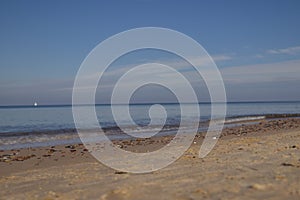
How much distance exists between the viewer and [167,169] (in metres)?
6.86

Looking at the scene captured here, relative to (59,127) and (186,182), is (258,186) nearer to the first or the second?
(186,182)

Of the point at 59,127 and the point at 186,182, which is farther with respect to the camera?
the point at 59,127

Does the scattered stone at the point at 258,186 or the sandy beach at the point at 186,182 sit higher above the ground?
the scattered stone at the point at 258,186

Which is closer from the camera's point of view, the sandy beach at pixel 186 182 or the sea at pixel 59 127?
the sandy beach at pixel 186 182

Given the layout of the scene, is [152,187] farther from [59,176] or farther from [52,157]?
[52,157]

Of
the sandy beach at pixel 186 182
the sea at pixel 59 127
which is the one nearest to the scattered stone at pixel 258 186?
the sandy beach at pixel 186 182

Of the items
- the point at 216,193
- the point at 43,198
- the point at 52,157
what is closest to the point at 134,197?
the point at 216,193

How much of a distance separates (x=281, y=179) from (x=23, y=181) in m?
4.95

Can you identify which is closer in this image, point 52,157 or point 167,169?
point 167,169

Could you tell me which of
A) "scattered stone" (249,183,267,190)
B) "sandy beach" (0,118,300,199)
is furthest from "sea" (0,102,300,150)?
"scattered stone" (249,183,267,190)

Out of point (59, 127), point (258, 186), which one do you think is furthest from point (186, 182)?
point (59, 127)

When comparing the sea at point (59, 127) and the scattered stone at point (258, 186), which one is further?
the sea at point (59, 127)

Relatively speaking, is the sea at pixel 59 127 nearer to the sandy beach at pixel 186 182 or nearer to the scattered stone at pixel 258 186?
the sandy beach at pixel 186 182

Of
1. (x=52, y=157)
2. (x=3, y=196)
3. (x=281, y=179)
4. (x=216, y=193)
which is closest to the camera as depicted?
(x=216, y=193)
